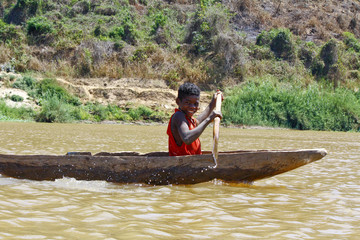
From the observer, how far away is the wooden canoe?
4410mm

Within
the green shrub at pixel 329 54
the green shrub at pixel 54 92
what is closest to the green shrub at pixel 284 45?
the green shrub at pixel 329 54

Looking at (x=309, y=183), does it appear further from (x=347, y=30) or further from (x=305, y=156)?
(x=347, y=30)

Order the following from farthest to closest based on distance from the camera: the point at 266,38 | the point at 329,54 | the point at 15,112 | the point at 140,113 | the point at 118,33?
the point at 266,38, the point at 118,33, the point at 329,54, the point at 140,113, the point at 15,112

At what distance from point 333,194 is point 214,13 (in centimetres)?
2267

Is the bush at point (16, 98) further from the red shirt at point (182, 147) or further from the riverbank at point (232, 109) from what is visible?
the red shirt at point (182, 147)

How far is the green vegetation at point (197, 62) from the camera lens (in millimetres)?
20203

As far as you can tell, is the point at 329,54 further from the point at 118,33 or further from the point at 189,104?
the point at 189,104

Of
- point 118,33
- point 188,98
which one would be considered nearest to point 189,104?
point 188,98

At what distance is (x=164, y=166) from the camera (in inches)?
177

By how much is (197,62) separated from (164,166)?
2114cm

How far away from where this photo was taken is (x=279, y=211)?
3.39 meters

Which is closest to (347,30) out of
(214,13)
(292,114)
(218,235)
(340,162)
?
(214,13)

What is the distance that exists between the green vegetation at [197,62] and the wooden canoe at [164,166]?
48.8 feet

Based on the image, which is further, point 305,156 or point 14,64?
point 14,64
